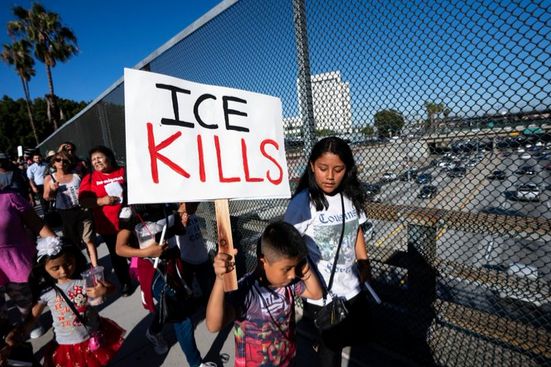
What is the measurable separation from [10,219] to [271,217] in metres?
2.41

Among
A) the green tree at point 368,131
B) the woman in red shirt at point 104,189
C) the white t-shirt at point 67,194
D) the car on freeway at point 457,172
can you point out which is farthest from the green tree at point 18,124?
the car on freeway at point 457,172

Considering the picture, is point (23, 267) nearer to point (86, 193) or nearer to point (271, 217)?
point (86, 193)

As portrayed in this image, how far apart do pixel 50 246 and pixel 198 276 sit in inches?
45.2

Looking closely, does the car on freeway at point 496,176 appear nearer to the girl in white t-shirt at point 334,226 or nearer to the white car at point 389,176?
the white car at point 389,176

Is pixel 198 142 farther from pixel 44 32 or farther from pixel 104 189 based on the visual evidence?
pixel 44 32

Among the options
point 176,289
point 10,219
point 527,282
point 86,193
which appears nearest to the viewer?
point 527,282

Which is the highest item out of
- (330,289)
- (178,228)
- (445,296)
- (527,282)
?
(178,228)

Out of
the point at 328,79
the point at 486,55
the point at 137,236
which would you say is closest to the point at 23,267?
the point at 137,236

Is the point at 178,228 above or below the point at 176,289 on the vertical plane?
above

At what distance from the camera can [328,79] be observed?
94.5 inches

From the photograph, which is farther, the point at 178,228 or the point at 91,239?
the point at 91,239

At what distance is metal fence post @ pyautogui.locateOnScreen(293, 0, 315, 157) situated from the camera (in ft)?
7.78

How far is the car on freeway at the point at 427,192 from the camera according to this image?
2307 mm

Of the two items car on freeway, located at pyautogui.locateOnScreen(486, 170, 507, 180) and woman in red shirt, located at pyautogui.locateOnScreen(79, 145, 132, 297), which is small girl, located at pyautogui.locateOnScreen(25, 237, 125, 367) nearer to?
woman in red shirt, located at pyautogui.locateOnScreen(79, 145, 132, 297)
